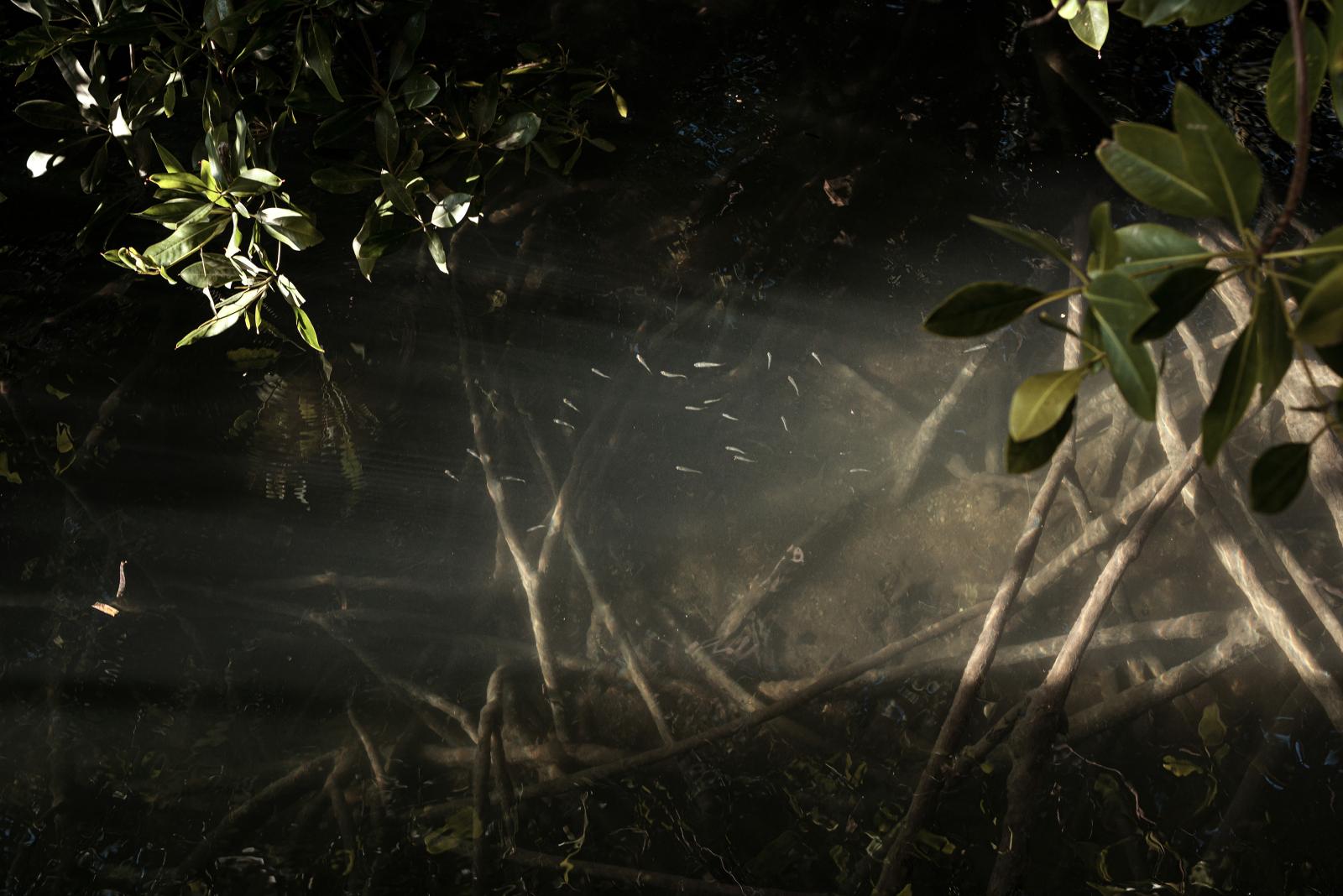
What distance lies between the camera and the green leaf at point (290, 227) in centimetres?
97

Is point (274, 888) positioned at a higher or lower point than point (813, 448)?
lower

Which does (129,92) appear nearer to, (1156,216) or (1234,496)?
(1156,216)

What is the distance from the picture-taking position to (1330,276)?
34 cm

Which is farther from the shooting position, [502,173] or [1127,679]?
[502,173]

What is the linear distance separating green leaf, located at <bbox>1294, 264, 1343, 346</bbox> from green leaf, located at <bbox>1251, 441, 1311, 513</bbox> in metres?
0.09

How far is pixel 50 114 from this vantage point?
112cm

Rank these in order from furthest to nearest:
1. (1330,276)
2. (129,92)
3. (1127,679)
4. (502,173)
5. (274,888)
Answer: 1. (502,173)
2. (1127,679)
3. (274,888)
4. (129,92)
5. (1330,276)

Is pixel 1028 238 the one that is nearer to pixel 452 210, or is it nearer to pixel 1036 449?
pixel 1036 449

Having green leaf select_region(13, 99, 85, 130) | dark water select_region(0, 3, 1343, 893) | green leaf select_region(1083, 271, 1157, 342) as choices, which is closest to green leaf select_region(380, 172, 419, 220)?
green leaf select_region(13, 99, 85, 130)

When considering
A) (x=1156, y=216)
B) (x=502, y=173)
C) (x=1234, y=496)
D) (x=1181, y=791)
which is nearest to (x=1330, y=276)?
(x=1181, y=791)

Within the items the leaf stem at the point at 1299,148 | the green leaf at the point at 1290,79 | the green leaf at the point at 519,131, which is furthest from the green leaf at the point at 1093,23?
the green leaf at the point at 519,131

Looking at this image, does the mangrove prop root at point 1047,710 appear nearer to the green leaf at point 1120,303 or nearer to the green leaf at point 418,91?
the green leaf at point 1120,303

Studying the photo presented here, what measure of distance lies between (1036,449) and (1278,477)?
0.11 metres

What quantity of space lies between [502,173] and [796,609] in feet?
3.23
